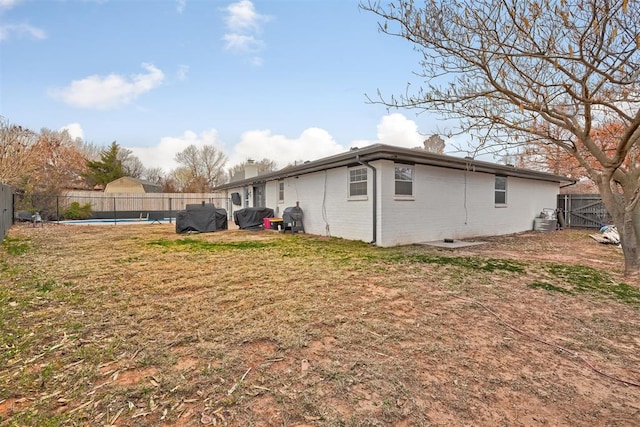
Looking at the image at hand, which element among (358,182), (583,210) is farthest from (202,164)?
(583,210)

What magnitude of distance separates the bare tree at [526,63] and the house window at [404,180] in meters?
2.72

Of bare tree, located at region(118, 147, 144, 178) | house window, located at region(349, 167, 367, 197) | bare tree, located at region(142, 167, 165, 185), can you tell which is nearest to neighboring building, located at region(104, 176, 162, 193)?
bare tree, located at region(118, 147, 144, 178)

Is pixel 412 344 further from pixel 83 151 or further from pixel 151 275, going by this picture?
pixel 83 151

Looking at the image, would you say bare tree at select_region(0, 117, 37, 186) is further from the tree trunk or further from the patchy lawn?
the tree trunk

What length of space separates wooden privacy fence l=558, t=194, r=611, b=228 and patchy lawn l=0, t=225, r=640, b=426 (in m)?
11.7

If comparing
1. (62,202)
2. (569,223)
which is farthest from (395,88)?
(62,202)

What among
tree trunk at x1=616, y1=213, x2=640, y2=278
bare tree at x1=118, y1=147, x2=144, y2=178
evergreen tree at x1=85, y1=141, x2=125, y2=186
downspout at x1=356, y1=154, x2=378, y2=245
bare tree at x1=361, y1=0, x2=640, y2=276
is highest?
bare tree at x1=118, y1=147, x2=144, y2=178

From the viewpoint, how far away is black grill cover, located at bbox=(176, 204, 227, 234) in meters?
12.5

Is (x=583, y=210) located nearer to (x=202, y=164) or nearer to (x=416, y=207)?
(x=416, y=207)

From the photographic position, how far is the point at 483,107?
600cm

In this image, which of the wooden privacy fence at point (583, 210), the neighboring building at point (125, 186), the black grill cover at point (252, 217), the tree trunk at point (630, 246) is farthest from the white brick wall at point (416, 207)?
the neighboring building at point (125, 186)

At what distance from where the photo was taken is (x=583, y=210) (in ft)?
48.6

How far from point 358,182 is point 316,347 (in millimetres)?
6945

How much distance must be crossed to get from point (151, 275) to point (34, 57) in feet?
32.2
